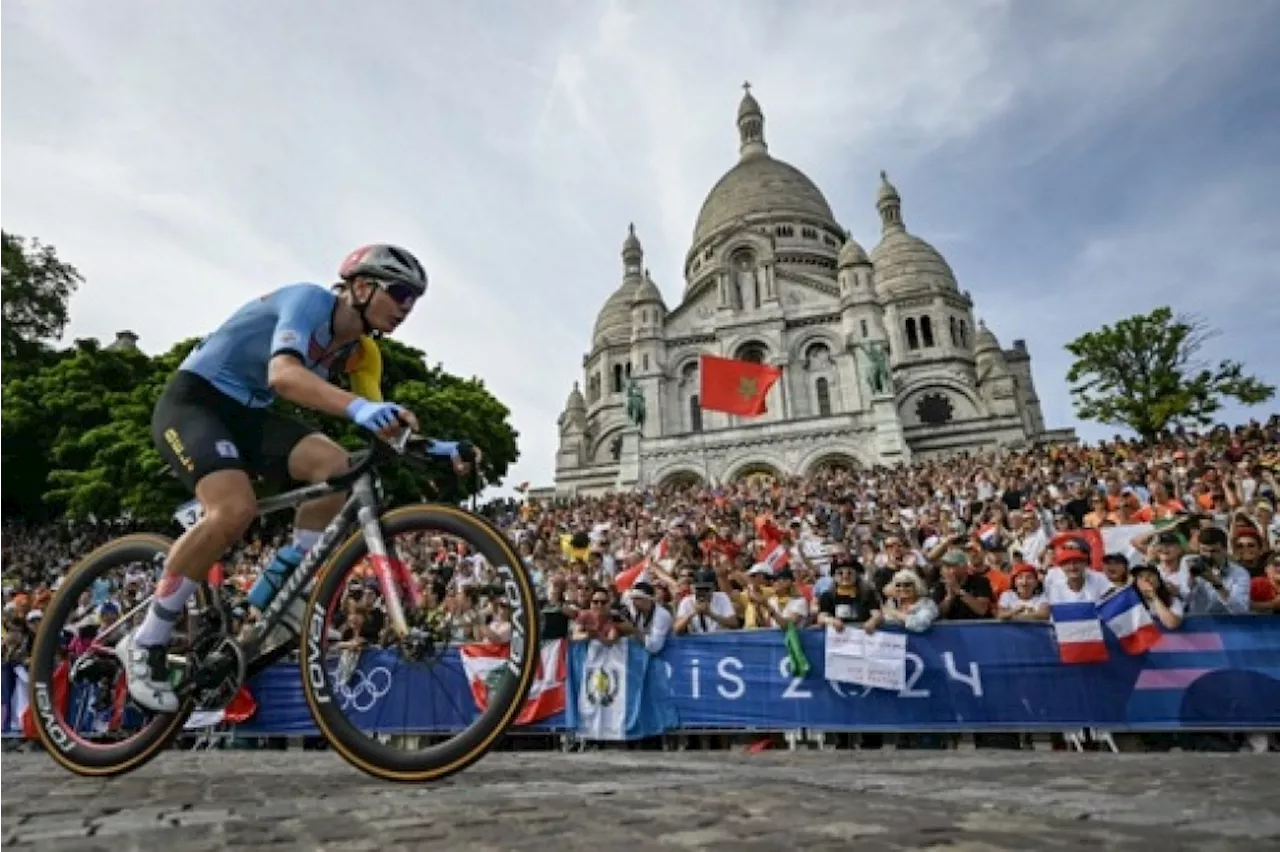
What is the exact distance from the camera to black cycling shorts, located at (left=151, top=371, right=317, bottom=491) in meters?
3.46

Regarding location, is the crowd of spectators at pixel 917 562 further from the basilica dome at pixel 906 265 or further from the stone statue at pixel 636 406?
the basilica dome at pixel 906 265

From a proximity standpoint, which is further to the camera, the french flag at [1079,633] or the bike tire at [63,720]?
the french flag at [1079,633]

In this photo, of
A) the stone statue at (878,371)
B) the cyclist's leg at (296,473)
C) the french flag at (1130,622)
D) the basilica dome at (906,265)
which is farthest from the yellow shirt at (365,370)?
the basilica dome at (906,265)

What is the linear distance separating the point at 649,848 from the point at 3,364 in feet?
144

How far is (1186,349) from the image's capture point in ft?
139

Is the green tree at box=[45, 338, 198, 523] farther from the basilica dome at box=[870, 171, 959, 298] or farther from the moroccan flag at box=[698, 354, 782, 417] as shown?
the basilica dome at box=[870, 171, 959, 298]

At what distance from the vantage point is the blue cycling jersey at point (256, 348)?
3525 millimetres

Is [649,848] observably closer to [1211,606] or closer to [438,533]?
[438,533]

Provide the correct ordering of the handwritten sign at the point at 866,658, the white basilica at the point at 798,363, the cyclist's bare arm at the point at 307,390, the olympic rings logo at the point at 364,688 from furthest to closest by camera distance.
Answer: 1. the white basilica at the point at 798,363
2. the handwritten sign at the point at 866,658
3. the olympic rings logo at the point at 364,688
4. the cyclist's bare arm at the point at 307,390

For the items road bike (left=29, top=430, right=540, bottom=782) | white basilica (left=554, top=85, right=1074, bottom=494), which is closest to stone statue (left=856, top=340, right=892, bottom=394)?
white basilica (left=554, top=85, right=1074, bottom=494)

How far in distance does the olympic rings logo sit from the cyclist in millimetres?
1152

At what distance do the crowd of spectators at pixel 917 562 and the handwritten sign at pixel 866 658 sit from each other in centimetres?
12

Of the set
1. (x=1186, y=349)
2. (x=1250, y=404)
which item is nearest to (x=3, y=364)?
(x=1186, y=349)

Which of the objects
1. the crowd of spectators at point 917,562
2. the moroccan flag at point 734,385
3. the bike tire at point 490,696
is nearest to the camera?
the bike tire at point 490,696
